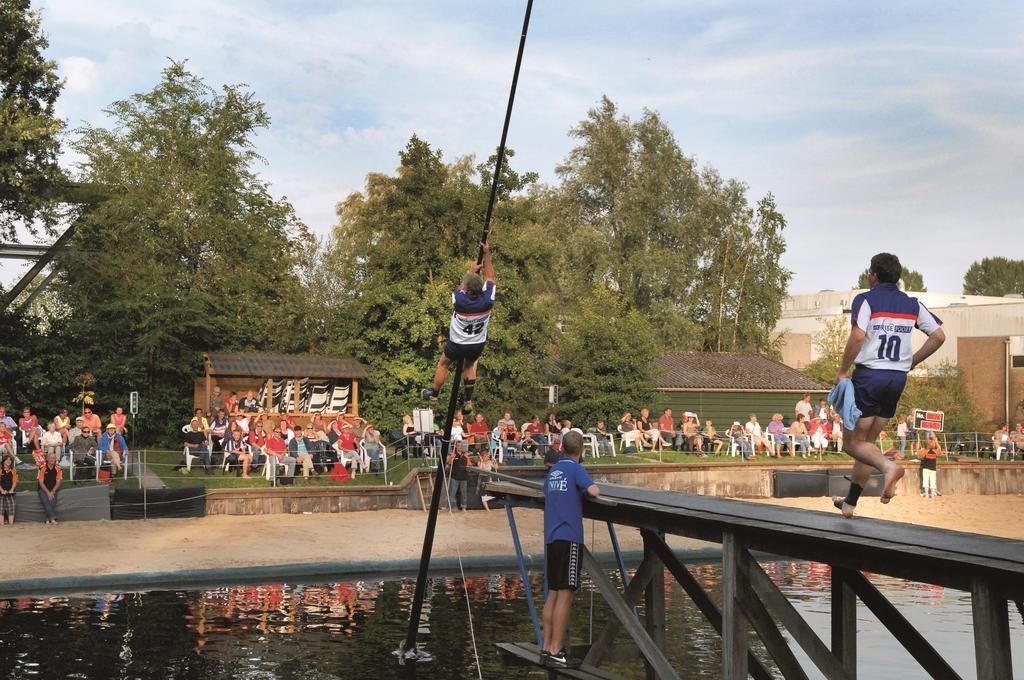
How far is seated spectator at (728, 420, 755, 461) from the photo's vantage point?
39.3 metres

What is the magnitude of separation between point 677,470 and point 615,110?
3274cm

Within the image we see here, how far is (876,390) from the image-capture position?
8875 mm

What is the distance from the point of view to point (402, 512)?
95.6 ft

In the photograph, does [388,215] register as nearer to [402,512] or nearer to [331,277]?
[402,512]

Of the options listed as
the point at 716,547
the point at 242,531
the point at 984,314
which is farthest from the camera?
the point at 984,314

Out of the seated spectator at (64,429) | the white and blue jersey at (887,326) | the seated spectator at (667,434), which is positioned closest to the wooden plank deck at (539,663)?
the white and blue jersey at (887,326)

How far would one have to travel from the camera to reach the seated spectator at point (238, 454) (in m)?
28.7

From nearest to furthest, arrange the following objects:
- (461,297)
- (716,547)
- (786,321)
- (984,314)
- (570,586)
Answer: (570,586) < (461,297) < (716,547) < (984,314) < (786,321)

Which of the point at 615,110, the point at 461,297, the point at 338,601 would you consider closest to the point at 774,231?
the point at 615,110

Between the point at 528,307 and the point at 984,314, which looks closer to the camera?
the point at 528,307

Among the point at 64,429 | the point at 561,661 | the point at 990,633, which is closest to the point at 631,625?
the point at 561,661

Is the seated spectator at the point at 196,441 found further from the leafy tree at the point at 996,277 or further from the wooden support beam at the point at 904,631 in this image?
the leafy tree at the point at 996,277

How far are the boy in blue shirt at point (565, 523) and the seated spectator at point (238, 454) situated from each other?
19.1m

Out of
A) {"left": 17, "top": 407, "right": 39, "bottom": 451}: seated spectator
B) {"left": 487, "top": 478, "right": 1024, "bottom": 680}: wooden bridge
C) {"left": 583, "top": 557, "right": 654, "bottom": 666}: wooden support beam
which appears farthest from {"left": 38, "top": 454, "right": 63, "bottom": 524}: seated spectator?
{"left": 583, "top": 557, "right": 654, "bottom": 666}: wooden support beam
